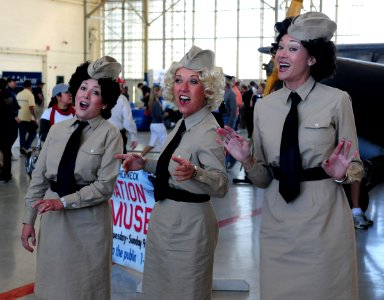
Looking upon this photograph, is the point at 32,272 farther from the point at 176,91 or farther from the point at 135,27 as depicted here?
the point at 135,27

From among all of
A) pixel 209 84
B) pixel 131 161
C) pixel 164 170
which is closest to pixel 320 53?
pixel 209 84

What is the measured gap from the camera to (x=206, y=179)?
2947 millimetres

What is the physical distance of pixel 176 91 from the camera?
3248 millimetres

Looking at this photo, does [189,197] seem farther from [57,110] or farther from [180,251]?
[57,110]

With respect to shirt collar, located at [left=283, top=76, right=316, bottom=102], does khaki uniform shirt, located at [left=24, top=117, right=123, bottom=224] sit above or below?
below

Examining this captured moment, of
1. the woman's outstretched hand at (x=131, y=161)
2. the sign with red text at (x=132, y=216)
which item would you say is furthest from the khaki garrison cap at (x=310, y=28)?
the sign with red text at (x=132, y=216)

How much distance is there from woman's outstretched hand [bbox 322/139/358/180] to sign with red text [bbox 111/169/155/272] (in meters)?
2.72

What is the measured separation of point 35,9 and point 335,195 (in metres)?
27.2

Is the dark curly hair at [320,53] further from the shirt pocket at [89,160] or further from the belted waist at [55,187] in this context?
the belted waist at [55,187]

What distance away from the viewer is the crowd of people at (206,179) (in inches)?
104

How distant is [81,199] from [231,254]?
3329mm

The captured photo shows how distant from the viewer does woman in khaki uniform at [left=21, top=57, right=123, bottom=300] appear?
10.6 feet

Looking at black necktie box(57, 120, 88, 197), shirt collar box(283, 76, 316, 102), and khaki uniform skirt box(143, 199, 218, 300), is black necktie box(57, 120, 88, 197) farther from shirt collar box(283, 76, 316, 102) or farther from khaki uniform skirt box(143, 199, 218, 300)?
shirt collar box(283, 76, 316, 102)

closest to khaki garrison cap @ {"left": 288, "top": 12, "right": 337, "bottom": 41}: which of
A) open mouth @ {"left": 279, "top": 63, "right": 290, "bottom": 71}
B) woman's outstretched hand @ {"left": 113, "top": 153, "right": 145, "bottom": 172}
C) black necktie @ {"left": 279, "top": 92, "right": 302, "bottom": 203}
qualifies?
open mouth @ {"left": 279, "top": 63, "right": 290, "bottom": 71}
